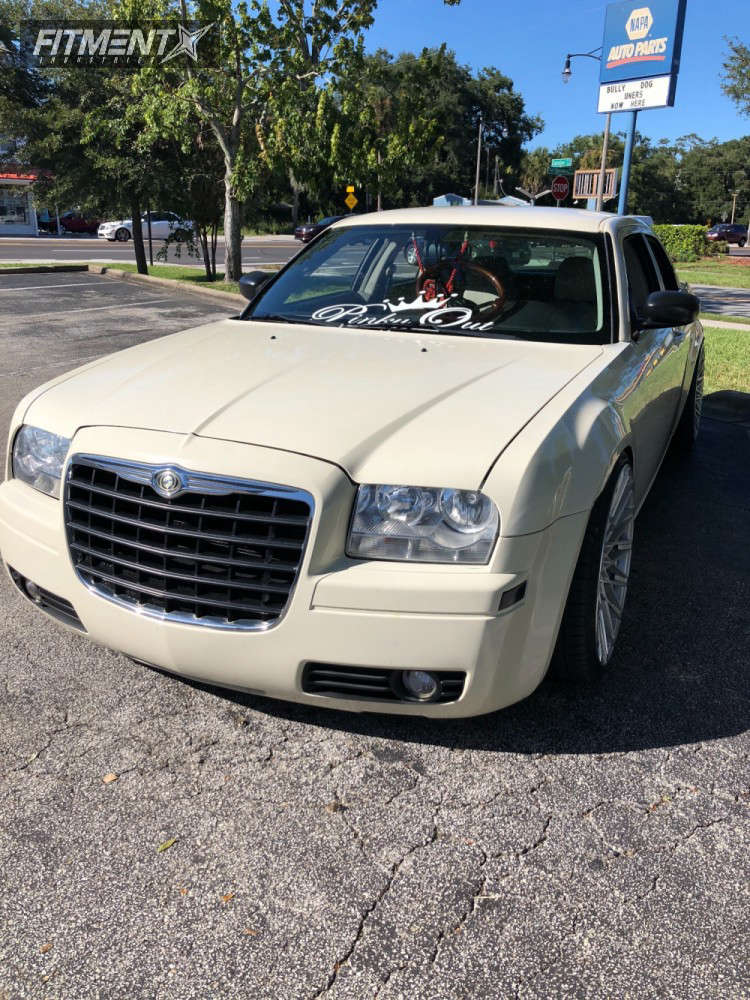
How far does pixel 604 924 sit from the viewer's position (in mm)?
2033

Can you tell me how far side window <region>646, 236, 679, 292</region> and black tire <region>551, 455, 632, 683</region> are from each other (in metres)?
2.51

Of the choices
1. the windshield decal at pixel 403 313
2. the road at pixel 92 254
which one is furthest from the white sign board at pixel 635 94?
the windshield decal at pixel 403 313

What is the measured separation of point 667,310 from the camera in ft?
11.8

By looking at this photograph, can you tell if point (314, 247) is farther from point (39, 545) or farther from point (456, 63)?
point (456, 63)

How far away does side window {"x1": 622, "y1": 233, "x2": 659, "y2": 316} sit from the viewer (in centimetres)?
394

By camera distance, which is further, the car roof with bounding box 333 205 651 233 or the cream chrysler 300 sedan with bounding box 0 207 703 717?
the car roof with bounding box 333 205 651 233

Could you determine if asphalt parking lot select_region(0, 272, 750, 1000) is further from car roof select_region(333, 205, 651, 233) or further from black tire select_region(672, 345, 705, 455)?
black tire select_region(672, 345, 705, 455)

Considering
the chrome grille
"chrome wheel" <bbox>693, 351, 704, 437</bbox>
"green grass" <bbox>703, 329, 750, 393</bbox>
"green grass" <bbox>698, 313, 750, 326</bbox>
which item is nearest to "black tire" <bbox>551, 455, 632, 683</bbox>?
the chrome grille

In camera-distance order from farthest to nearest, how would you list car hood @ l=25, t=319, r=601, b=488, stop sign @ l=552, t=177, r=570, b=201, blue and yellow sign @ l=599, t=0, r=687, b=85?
stop sign @ l=552, t=177, r=570, b=201
blue and yellow sign @ l=599, t=0, r=687, b=85
car hood @ l=25, t=319, r=601, b=488

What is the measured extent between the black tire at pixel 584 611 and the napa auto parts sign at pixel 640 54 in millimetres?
18195

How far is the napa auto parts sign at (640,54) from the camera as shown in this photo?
703 inches

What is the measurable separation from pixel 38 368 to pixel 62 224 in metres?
44.9

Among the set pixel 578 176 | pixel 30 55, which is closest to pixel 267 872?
pixel 30 55

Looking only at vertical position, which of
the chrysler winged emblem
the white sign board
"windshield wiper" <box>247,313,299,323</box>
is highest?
the white sign board
